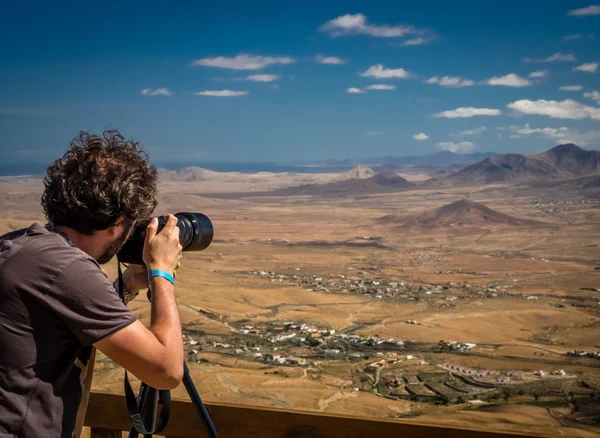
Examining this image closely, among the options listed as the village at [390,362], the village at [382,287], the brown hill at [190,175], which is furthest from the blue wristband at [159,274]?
the brown hill at [190,175]

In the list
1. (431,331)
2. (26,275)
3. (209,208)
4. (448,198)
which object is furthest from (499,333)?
(448,198)

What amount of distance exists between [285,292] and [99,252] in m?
13.6

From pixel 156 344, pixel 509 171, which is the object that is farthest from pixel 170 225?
pixel 509 171

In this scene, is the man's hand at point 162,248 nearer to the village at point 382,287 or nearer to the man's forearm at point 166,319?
the man's forearm at point 166,319

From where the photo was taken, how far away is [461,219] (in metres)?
33.7

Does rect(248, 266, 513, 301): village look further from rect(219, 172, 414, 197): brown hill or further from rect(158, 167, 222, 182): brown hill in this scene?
rect(158, 167, 222, 182): brown hill

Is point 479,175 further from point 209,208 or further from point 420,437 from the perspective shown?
point 420,437

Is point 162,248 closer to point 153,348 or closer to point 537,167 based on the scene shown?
point 153,348

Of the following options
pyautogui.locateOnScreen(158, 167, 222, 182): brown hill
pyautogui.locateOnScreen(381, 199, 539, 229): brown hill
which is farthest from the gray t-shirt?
pyautogui.locateOnScreen(158, 167, 222, 182): brown hill

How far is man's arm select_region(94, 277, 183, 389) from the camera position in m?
1.14

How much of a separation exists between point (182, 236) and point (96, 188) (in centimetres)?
37

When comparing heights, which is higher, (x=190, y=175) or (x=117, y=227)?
(x=190, y=175)

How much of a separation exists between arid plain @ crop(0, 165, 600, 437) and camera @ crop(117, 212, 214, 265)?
0.72 metres

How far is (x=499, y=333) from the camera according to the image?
11312mm
